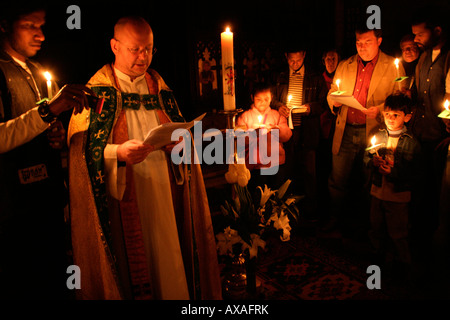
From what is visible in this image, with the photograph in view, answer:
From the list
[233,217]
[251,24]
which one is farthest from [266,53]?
[233,217]

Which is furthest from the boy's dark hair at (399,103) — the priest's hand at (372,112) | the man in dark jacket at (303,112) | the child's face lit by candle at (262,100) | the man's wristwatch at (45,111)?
the man's wristwatch at (45,111)

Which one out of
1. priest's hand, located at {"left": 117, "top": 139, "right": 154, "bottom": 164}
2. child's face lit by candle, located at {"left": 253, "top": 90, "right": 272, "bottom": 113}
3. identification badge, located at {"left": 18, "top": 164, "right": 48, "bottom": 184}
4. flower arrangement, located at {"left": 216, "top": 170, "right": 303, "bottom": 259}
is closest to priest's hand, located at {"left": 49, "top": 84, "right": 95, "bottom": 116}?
priest's hand, located at {"left": 117, "top": 139, "right": 154, "bottom": 164}

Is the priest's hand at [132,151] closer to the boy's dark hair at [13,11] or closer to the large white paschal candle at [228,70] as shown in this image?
the large white paschal candle at [228,70]

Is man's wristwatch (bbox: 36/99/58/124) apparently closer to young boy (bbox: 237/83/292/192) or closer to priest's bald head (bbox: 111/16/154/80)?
priest's bald head (bbox: 111/16/154/80)

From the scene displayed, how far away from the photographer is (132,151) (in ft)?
6.70

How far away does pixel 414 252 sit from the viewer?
344 centimetres

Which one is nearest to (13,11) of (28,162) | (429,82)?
(28,162)

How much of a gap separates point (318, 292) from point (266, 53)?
272cm

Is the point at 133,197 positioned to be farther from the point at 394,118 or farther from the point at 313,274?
the point at 394,118

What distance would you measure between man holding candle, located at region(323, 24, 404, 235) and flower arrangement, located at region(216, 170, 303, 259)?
1.15m

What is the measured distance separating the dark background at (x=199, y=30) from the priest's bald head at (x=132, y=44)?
105 cm

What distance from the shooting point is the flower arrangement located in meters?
2.62
